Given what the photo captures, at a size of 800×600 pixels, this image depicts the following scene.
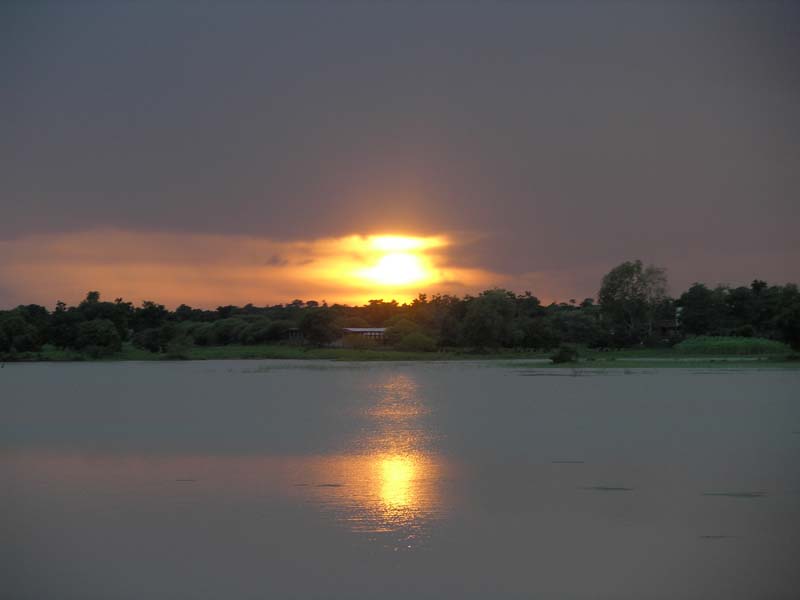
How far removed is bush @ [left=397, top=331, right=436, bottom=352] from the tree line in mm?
120

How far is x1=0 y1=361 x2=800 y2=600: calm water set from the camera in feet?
33.1

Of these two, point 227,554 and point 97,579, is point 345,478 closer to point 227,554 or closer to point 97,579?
point 227,554

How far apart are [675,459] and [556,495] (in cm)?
518

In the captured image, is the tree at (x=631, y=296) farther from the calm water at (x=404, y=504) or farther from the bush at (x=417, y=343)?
the calm water at (x=404, y=504)

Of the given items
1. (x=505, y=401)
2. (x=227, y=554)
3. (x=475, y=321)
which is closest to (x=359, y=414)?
(x=505, y=401)

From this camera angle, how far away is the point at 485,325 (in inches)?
3344

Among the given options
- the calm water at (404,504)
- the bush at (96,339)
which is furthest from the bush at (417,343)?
the calm water at (404,504)

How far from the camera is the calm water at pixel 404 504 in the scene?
33.1ft

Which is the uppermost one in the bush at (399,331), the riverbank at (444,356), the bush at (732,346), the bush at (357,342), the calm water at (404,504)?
the bush at (399,331)

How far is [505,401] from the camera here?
3400cm

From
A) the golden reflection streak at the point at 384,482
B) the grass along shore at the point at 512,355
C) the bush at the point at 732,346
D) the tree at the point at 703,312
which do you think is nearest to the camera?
the golden reflection streak at the point at 384,482

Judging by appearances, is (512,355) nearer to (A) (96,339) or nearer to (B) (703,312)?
(B) (703,312)

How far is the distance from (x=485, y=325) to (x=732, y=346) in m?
24.3

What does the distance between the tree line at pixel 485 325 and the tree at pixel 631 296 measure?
11 centimetres
